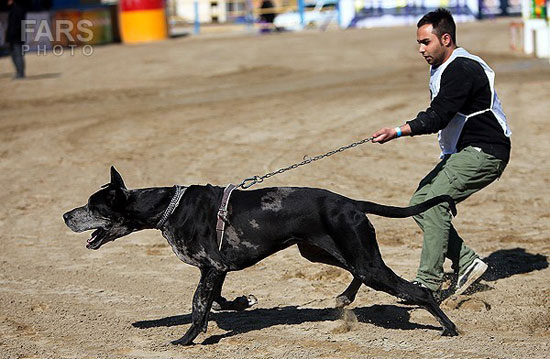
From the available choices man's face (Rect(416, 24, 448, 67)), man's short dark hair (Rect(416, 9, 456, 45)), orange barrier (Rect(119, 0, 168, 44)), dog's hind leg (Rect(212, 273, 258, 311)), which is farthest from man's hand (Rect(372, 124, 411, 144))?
orange barrier (Rect(119, 0, 168, 44))

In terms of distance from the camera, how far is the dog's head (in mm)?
6316

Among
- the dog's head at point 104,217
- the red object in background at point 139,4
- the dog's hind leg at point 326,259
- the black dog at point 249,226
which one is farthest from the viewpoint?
the red object in background at point 139,4

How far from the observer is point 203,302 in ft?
20.7

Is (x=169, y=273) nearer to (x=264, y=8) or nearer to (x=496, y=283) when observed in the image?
(x=496, y=283)

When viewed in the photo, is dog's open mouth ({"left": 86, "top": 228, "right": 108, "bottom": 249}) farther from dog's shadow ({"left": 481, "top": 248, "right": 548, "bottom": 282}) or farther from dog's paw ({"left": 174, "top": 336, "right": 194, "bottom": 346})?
dog's shadow ({"left": 481, "top": 248, "right": 548, "bottom": 282})

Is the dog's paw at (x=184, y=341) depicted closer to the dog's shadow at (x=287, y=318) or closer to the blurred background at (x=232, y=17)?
the dog's shadow at (x=287, y=318)

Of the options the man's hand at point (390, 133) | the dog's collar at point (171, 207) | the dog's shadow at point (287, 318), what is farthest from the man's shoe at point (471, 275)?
the dog's collar at point (171, 207)

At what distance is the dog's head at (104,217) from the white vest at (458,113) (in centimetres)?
→ 243

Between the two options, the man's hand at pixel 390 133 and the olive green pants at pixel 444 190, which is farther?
the olive green pants at pixel 444 190

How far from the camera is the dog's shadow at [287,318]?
668cm

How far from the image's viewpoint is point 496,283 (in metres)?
7.58

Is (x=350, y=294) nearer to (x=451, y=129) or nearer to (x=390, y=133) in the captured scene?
(x=390, y=133)

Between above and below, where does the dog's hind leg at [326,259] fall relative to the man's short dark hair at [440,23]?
below

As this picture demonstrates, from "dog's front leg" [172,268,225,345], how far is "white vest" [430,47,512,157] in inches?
81.0
